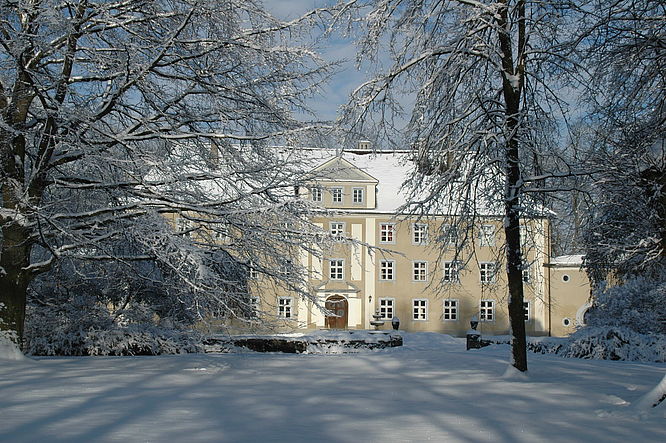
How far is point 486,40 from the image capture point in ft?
29.1

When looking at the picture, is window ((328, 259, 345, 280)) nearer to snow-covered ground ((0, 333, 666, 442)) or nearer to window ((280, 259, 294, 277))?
window ((280, 259, 294, 277))

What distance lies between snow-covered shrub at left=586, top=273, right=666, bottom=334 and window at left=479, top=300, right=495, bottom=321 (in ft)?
59.7

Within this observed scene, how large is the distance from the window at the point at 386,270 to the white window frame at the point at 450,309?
341cm

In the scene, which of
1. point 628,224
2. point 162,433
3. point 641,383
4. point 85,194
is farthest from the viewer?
point 628,224

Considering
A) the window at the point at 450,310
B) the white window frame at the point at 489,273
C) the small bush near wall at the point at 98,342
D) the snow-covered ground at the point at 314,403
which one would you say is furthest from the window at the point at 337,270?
the snow-covered ground at the point at 314,403

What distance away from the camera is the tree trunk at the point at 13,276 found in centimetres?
876

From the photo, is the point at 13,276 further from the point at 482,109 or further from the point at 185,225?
the point at 482,109

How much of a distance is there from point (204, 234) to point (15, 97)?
3.37 m

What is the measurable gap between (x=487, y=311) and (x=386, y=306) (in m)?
5.99

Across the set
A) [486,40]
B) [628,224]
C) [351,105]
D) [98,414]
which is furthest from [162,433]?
[628,224]

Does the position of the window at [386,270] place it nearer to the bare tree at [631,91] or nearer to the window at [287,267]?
the bare tree at [631,91]

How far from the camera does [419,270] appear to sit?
122 ft

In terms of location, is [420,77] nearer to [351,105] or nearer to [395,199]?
[351,105]

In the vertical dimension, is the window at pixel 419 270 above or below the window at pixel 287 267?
above
